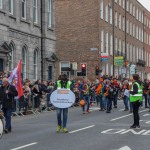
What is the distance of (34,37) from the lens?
119 feet

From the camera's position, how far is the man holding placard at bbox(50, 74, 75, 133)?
1562 cm

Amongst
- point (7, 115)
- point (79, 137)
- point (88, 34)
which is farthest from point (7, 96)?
point (88, 34)

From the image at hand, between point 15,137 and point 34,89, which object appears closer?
point 15,137

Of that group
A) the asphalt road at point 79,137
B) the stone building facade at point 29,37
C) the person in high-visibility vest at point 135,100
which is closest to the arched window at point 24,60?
the stone building facade at point 29,37

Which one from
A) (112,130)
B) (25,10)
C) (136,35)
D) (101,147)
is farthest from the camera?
(136,35)

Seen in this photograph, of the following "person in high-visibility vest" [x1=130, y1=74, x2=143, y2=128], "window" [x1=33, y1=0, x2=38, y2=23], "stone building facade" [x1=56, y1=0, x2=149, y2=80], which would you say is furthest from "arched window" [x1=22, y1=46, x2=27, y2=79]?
"person in high-visibility vest" [x1=130, y1=74, x2=143, y2=128]

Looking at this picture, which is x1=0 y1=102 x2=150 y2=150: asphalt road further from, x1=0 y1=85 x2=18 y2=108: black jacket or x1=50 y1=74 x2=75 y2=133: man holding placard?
x1=0 y1=85 x2=18 y2=108: black jacket

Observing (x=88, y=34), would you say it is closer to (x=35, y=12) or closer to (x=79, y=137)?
(x=35, y=12)

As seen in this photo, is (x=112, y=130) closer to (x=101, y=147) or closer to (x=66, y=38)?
(x=101, y=147)

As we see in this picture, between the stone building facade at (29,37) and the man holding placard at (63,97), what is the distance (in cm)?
1417

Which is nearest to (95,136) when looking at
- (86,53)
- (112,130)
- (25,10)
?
(112,130)

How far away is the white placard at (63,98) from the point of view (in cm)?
1564

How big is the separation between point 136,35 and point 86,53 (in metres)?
21.4

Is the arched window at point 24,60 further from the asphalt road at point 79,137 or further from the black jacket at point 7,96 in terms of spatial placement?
the black jacket at point 7,96
